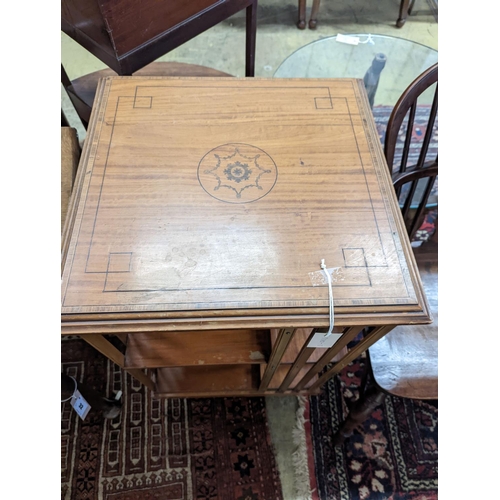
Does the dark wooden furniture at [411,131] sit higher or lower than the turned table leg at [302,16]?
lower

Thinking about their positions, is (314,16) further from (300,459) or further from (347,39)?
(300,459)

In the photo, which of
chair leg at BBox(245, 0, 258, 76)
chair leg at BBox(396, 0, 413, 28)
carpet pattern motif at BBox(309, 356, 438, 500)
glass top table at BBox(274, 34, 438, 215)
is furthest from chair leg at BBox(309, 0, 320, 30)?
carpet pattern motif at BBox(309, 356, 438, 500)

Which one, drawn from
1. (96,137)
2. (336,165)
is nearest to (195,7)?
(96,137)

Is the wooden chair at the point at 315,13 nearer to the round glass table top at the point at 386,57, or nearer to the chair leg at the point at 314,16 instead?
the chair leg at the point at 314,16

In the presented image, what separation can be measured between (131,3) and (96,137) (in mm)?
354

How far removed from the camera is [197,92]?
798mm

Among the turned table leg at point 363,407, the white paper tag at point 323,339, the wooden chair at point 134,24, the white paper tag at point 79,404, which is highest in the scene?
the wooden chair at point 134,24

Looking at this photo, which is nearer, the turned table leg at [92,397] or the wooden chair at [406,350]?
the wooden chair at [406,350]

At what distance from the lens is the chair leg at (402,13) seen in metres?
2.20

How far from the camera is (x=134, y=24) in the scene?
33.8 inches

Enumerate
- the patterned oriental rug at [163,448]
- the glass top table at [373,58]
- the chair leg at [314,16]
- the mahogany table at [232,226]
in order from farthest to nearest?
the chair leg at [314,16] → the glass top table at [373,58] → the patterned oriental rug at [163,448] → the mahogany table at [232,226]

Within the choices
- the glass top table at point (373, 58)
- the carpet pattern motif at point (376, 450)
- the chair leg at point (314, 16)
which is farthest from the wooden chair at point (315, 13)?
the carpet pattern motif at point (376, 450)

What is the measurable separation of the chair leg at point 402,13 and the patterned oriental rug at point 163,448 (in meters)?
2.44

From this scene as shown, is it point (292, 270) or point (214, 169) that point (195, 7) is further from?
point (292, 270)
